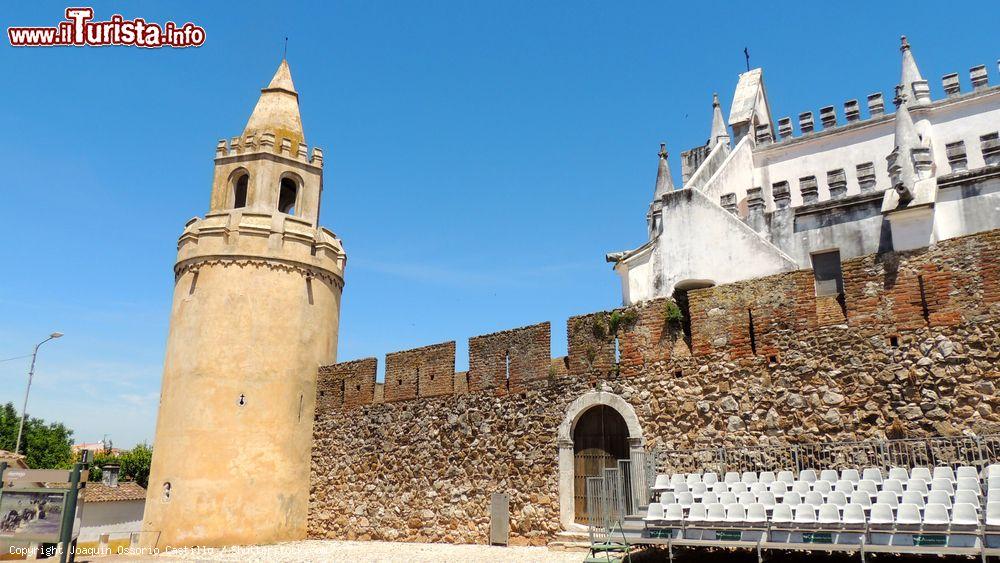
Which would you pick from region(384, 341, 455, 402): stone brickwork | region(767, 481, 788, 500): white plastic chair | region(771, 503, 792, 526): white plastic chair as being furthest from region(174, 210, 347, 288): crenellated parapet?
region(771, 503, 792, 526): white plastic chair

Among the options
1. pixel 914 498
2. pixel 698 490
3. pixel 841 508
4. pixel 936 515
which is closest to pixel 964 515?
pixel 936 515

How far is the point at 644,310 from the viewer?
1282 cm

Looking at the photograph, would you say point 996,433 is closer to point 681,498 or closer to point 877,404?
point 877,404

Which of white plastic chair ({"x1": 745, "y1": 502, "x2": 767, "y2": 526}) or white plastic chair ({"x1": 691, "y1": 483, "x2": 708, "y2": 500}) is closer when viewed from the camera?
white plastic chair ({"x1": 745, "y1": 502, "x2": 767, "y2": 526})

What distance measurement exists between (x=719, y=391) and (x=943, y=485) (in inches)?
147

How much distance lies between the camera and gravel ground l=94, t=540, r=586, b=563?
1152 cm

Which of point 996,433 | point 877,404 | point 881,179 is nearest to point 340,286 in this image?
point 877,404

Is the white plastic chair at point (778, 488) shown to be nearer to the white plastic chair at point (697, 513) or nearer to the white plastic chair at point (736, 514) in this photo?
the white plastic chair at point (736, 514)

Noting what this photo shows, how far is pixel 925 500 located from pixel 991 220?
775 centimetres

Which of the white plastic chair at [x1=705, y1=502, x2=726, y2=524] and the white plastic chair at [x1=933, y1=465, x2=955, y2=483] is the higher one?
the white plastic chair at [x1=933, y1=465, x2=955, y2=483]

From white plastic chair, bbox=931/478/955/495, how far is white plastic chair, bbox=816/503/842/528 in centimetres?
114

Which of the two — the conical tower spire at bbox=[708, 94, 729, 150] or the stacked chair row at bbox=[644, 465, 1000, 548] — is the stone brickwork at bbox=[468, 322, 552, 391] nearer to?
the stacked chair row at bbox=[644, 465, 1000, 548]

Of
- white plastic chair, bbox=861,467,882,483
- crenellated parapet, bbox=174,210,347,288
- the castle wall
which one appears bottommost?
white plastic chair, bbox=861,467,882,483

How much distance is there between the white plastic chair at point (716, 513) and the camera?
8.82m
